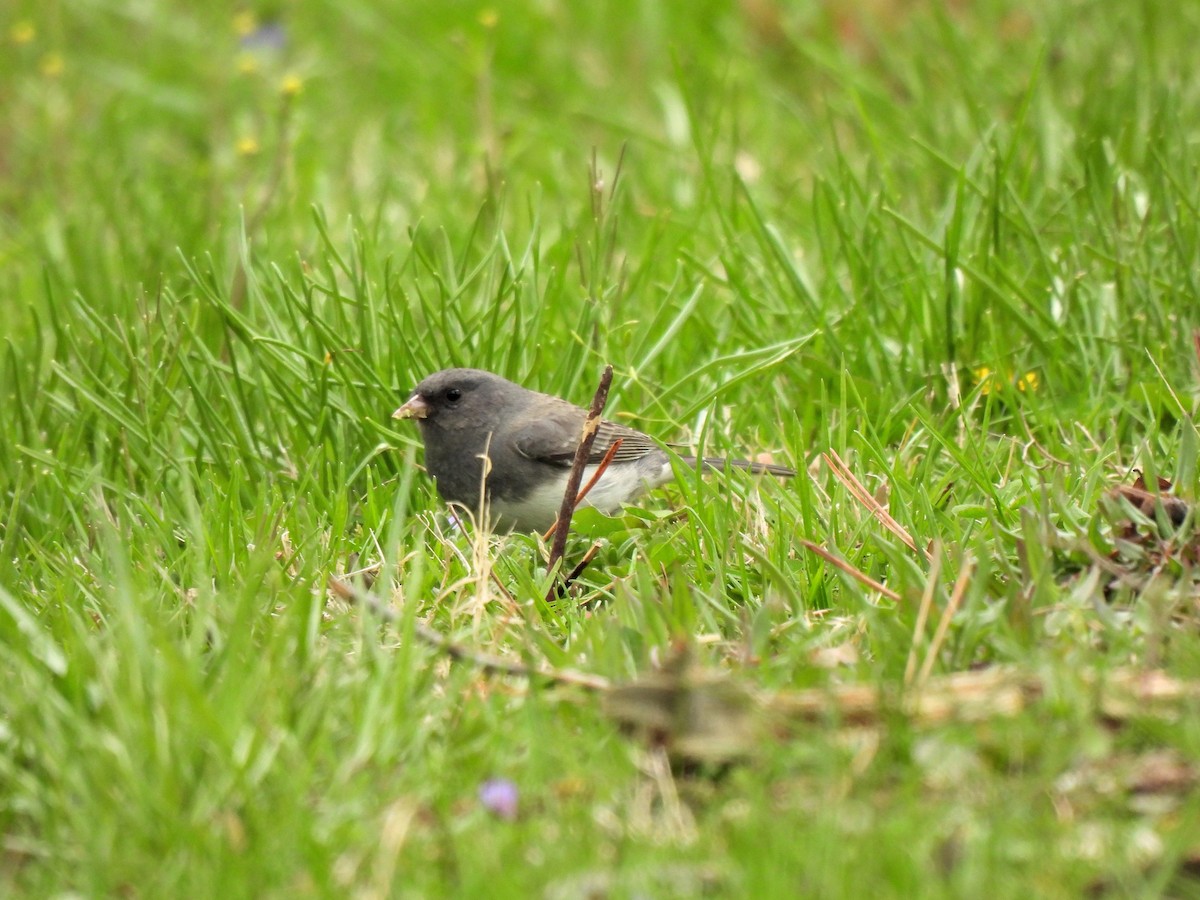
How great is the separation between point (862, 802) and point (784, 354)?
5.99 ft

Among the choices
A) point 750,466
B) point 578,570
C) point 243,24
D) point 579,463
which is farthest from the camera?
point 243,24

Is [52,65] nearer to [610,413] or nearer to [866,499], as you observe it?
[610,413]

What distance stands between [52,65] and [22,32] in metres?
0.22

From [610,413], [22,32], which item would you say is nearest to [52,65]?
[22,32]

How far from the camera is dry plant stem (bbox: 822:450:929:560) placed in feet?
10.3

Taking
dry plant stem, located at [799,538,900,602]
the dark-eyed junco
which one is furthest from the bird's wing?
dry plant stem, located at [799,538,900,602]

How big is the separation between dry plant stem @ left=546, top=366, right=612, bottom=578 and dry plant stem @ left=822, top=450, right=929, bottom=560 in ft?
1.92

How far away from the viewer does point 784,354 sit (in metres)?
3.74

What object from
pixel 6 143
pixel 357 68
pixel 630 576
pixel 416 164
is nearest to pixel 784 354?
pixel 630 576

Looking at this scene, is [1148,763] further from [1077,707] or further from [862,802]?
[862,802]

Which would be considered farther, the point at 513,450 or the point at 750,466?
the point at 513,450

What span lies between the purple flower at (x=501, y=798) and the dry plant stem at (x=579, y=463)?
99 centimetres

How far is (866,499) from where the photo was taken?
3.26 metres

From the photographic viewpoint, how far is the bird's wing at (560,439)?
4.14 metres
